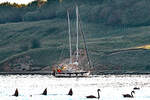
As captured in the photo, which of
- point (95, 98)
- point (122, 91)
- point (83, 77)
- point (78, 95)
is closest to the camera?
point (95, 98)

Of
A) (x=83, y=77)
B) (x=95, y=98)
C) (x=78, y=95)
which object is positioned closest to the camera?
(x=95, y=98)

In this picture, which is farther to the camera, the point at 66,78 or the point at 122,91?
the point at 66,78

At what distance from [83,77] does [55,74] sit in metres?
9.07

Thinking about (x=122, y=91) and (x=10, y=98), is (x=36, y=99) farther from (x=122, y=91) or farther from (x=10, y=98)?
(x=122, y=91)

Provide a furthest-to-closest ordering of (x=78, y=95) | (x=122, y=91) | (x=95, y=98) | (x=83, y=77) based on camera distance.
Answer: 1. (x=83, y=77)
2. (x=122, y=91)
3. (x=78, y=95)
4. (x=95, y=98)

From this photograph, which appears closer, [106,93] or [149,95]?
[149,95]

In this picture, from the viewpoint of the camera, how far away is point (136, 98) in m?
97.9

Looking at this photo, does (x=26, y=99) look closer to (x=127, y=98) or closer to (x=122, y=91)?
(x=127, y=98)

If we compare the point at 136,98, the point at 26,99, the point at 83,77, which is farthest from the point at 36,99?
the point at 83,77

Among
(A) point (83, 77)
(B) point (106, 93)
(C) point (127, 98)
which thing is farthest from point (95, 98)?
(A) point (83, 77)

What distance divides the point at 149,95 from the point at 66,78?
65799mm

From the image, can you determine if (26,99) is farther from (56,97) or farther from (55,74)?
(55,74)

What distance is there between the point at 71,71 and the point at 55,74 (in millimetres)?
5641

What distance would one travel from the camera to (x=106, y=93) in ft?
358
